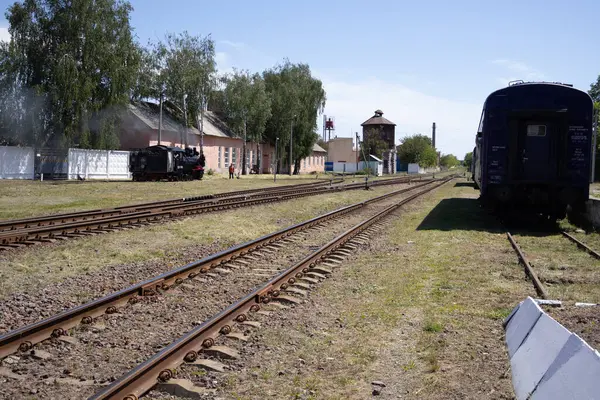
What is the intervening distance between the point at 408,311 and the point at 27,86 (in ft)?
113

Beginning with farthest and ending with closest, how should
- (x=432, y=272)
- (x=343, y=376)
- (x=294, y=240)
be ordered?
1. (x=294, y=240)
2. (x=432, y=272)
3. (x=343, y=376)

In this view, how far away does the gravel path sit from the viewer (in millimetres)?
4199

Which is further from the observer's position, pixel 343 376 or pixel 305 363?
pixel 305 363

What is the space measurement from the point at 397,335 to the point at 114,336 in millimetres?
2842

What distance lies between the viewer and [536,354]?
13.8ft

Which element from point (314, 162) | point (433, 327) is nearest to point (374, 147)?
point (314, 162)

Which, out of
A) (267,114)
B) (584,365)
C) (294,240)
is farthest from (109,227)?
(267,114)

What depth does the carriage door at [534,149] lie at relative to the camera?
14.2m

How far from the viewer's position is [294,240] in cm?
1188

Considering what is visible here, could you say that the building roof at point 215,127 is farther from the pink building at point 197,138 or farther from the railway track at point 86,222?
the railway track at point 86,222

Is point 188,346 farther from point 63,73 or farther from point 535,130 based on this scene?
point 63,73

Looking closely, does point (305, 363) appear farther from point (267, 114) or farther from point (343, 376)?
point (267, 114)

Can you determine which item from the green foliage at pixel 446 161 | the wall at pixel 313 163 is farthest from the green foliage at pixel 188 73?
the green foliage at pixel 446 161

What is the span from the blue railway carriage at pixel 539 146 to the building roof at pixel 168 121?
100 feet
